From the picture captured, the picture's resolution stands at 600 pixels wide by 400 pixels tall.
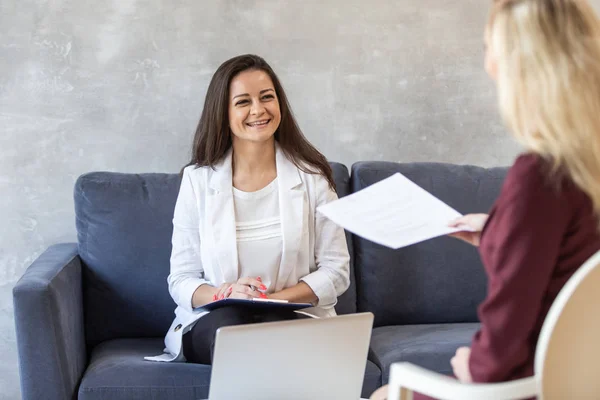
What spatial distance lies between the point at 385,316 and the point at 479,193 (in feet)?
1.77

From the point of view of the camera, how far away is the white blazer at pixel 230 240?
2418 mm

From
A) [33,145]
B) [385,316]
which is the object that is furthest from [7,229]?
[385,316]

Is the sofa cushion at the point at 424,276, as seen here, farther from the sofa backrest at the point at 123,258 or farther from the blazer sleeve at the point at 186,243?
the blazer sleeve at the point at 186,243

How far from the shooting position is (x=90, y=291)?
2.65m

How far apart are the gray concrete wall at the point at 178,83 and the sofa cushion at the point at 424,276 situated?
36 cm

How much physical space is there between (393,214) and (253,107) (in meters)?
1.05

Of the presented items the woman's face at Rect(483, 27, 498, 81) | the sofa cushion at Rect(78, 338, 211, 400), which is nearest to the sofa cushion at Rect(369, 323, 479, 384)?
the sofa cushion at Rect(78, 338, 211, 400)

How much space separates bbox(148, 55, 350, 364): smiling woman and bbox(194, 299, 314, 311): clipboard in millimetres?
115

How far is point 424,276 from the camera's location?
276cm

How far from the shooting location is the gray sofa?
2299 mm

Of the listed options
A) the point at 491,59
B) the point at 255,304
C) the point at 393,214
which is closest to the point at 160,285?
the point at 255,304

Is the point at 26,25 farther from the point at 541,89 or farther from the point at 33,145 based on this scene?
the point at 541,89

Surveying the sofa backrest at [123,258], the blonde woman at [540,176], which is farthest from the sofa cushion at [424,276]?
the blonde woman at [540,176]

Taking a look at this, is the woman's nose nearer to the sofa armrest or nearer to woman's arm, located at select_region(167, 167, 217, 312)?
woman's arm, located at select_region(167, 167, 217, 312)
